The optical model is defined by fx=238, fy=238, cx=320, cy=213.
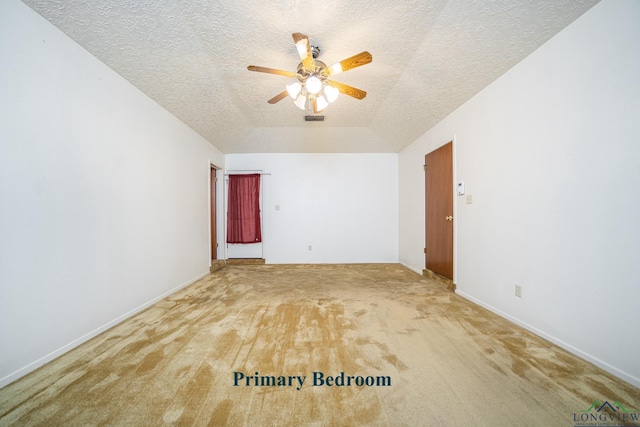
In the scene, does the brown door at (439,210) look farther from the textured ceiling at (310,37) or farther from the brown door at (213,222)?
the brown door at (213,222)

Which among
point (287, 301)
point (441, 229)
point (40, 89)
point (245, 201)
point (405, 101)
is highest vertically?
point (405, 101)

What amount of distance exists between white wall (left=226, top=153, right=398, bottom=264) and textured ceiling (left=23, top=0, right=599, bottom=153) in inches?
74.4

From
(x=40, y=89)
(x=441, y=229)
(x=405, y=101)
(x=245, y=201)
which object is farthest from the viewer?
(x=245, y=201)

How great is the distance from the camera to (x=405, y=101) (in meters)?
3.32

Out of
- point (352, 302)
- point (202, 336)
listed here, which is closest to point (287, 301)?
point (352, 302)

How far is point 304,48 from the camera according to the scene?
1921 millimetres

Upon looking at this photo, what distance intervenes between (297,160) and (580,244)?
177 inches

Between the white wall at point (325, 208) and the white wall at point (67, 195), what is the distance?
2.48 metres

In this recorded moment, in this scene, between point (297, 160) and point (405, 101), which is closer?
point (405, 101)

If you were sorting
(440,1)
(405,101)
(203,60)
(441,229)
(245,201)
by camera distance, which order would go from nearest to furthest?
(440,1) → (203,60) → (405,101) → (441,229) → (245,201)

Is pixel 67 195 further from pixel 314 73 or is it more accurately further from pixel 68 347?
pixel 314 73

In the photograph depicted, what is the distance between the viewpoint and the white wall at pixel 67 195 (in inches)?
58.7

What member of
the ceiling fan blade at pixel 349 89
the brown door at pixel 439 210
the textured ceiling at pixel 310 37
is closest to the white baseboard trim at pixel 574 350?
the brown door at pixel 439 210

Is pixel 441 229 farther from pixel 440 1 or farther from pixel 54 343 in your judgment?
pixel 54 343
